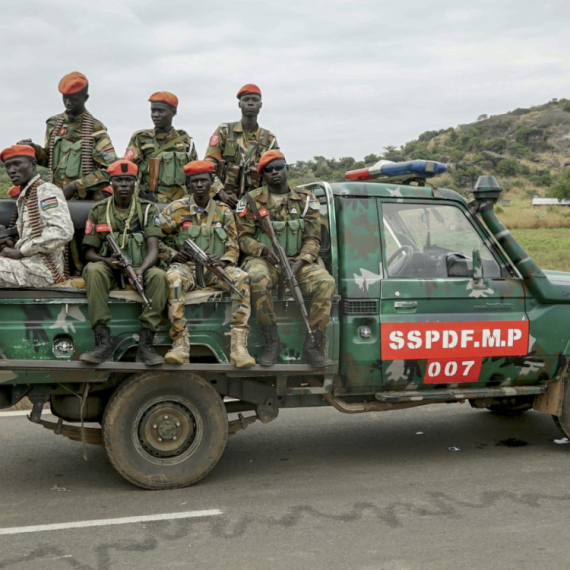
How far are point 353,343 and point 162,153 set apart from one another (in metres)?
2.51

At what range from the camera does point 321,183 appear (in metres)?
5.65

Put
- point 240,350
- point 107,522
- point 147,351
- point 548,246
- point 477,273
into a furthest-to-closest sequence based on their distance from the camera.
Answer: point 548,246, point 477,273, point 240,350, point 147,351, point 107,522

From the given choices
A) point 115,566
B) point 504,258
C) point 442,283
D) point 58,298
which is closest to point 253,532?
point 115,566

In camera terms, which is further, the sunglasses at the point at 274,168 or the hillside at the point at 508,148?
the hillside at the point at 508,148

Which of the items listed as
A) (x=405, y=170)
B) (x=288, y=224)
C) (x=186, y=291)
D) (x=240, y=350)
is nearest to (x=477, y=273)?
(x=405, y=170)

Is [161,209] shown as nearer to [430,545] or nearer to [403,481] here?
[403,481]

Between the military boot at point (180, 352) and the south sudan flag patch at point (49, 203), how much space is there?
128cm

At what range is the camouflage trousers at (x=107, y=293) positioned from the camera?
4.75m

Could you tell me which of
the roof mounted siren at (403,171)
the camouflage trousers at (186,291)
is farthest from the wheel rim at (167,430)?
the roof mounted siren at (403,171)

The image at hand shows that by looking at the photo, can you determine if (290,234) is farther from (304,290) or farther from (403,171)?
(403,171)

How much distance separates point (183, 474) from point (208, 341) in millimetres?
913

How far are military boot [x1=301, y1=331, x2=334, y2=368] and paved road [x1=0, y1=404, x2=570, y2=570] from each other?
847 millimetres

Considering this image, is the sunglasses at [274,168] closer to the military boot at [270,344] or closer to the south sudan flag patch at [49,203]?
the military boot at [270,344]

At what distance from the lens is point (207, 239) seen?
5441mm
